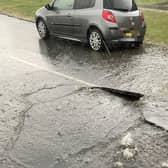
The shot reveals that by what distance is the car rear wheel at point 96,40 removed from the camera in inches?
524

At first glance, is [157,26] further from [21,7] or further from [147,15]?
[21,7]

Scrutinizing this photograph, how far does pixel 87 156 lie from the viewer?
670cm

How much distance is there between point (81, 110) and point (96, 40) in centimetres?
514

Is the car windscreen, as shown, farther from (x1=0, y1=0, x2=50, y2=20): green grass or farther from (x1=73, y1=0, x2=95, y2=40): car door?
(x1=0, y1=0, x2=50, y2=20): green grass

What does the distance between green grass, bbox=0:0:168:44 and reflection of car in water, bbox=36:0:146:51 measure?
1.47m

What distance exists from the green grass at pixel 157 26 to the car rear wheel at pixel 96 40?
231cm

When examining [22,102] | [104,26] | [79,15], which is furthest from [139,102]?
[79,15]

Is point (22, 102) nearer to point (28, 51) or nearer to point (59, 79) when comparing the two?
point (59, 79)

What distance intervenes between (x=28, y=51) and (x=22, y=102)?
5.05 m

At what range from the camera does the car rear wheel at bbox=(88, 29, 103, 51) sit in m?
13.3

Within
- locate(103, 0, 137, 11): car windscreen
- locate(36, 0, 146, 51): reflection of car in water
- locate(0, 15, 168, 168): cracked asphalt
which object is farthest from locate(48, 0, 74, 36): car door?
locate(103, 0, 137, 11): car windscreen

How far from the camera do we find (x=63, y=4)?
1473cm

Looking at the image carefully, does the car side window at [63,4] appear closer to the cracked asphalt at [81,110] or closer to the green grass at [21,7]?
the cracked asphalt at [81,110]

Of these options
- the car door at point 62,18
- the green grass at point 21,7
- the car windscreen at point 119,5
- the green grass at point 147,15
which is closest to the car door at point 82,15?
the car door at point 62,18
